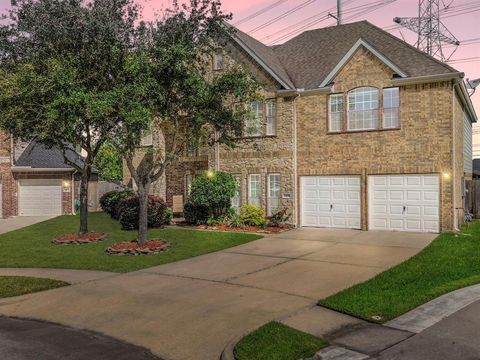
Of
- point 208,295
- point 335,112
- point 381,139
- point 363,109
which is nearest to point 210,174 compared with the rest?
point 335,112

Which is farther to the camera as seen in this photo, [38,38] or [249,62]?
[249,62]

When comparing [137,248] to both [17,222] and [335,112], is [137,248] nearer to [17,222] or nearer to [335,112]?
[335,112]

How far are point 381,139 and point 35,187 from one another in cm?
2192

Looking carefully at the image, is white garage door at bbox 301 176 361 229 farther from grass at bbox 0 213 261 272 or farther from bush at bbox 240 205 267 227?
grass at bbox 0 213 261 272

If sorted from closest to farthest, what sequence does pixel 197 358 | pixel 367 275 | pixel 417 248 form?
pixel 197 358 → pixel 367 275 → pixel 417 248

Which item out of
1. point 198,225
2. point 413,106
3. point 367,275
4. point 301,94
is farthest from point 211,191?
point 367,275

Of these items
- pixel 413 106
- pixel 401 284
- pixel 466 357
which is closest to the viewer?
pixel 466 357

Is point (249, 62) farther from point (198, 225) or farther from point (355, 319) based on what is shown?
point (355, 319)

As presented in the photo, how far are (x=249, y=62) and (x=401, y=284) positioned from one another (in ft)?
49.6

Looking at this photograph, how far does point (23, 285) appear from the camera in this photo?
11062 mm

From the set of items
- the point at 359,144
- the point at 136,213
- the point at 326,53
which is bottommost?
the point at 136,213

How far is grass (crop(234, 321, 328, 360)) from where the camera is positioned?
20.7 feet

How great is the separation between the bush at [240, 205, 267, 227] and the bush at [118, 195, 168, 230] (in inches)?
150

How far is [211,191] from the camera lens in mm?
20969
